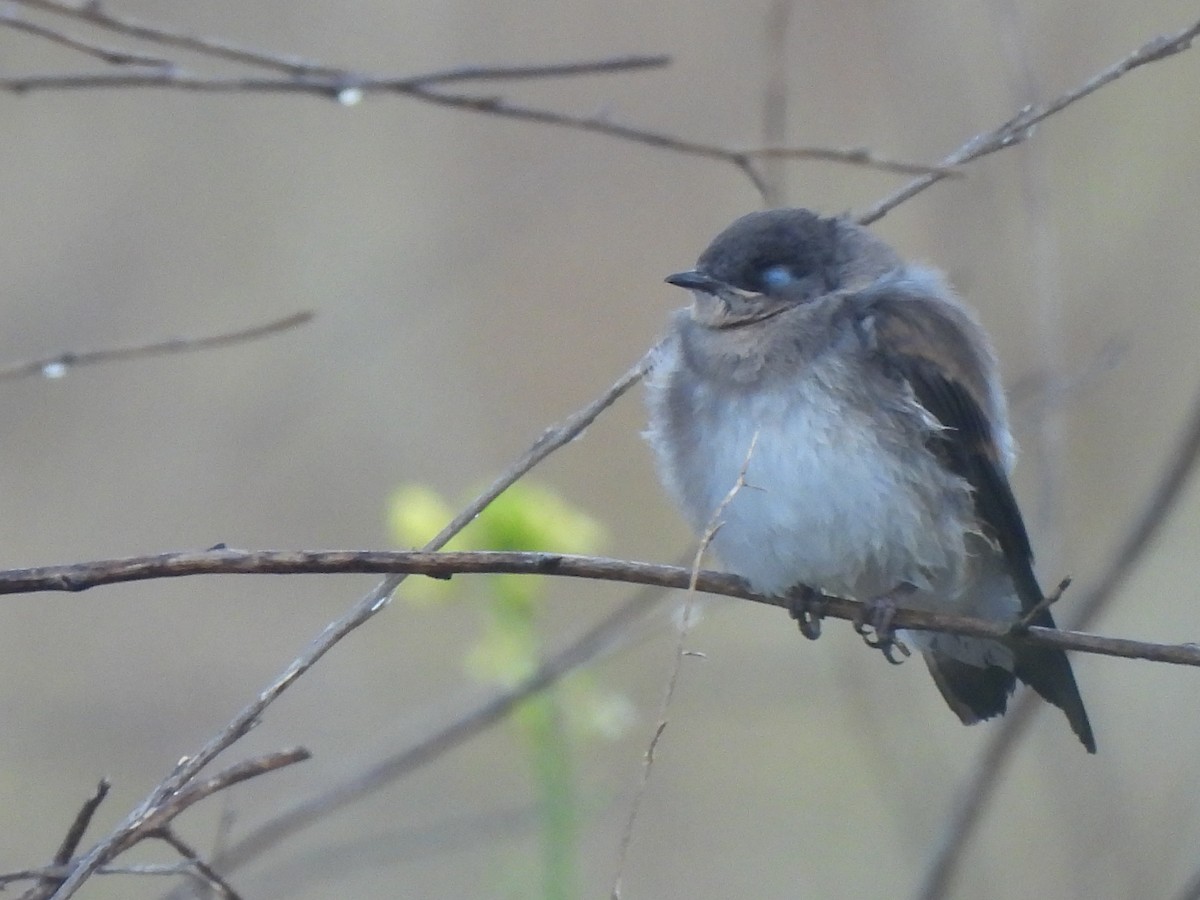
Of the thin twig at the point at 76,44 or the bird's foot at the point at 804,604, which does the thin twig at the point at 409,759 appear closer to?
the bird's foot at the point at 804,604

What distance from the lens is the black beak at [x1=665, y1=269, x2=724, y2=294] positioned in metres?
2.23

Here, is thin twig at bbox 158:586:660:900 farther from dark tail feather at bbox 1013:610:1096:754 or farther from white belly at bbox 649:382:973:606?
dark tail feather at bbox 1013:610:1096:754

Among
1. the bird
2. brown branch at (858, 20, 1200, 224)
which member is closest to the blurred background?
the bird

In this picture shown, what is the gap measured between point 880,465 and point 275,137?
133 inches

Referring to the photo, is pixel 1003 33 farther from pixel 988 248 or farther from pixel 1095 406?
pixel 1095 406

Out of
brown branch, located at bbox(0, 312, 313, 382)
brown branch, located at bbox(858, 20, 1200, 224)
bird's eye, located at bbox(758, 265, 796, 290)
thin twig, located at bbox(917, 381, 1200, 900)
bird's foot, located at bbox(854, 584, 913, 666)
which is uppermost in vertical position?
brown branch, located at bbox(858, 20, 1200, 224)

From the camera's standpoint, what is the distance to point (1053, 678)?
2.07m

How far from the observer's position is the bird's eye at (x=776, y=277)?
2.25m

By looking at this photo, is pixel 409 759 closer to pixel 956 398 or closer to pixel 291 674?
pixel 291 674

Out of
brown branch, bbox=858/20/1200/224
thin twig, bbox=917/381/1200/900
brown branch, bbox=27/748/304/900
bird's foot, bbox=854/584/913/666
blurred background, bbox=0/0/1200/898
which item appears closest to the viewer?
brown branch, bbox=27/748/304/900

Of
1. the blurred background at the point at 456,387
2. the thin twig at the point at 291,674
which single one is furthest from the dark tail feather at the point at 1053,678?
the blurred background at the point at 456,387

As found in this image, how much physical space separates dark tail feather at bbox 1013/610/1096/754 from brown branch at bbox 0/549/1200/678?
49 cm

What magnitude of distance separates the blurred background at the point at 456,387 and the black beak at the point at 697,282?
219 cm

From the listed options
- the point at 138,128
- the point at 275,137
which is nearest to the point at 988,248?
the point at 275,137
